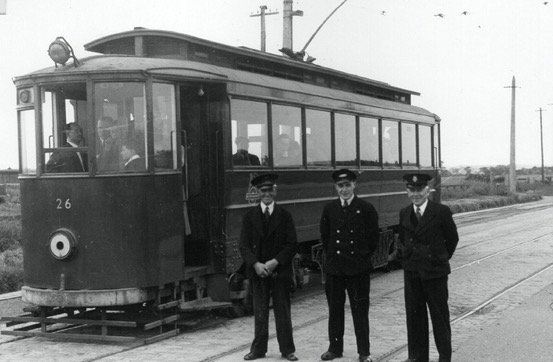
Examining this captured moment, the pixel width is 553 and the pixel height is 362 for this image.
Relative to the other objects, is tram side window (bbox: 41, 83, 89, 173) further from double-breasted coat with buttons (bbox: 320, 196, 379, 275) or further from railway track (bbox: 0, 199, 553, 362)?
double-breasted coat with buttons (bbox: 320, 196, 379, 275)

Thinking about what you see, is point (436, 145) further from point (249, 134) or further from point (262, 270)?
point (262, 270)

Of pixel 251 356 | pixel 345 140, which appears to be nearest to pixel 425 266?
Answer: pixel 251 356

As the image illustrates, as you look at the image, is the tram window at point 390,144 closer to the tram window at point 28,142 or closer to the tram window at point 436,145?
the tram window at point 436,145

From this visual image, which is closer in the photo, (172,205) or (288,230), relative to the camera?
(288,230)

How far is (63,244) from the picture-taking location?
8391mm

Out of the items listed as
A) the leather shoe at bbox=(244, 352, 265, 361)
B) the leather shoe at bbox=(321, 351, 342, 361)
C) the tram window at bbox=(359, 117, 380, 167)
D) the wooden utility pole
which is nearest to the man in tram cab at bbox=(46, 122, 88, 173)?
the leather shoe at bbox=(244, 352, 265, 361)

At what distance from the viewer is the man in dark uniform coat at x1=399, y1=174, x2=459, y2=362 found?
7039mm

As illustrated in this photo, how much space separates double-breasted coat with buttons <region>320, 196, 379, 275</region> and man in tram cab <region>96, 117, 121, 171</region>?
94.4 inches

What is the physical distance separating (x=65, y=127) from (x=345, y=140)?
515 cm

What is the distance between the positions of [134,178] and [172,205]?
59cm

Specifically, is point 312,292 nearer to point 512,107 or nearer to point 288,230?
point 288,230

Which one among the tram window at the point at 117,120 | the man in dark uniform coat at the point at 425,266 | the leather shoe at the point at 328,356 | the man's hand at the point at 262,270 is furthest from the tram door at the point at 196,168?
the man in dark uniform coat at the point at 425,266

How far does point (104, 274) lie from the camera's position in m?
8.34

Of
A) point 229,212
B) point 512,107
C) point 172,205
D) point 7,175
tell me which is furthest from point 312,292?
point 512,107
